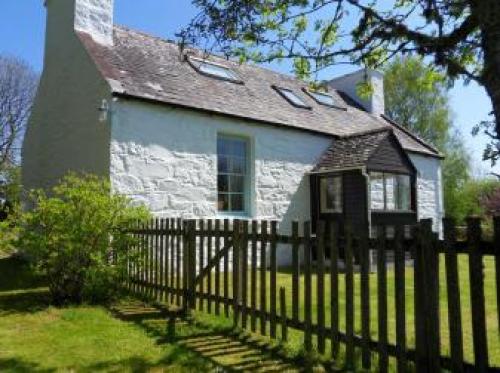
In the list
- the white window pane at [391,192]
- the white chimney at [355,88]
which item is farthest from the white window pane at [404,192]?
the white chimney at [355,88]

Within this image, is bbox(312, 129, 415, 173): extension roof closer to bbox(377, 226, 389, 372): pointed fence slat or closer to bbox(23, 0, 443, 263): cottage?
bbox(23, 0, 443, 263): cottage

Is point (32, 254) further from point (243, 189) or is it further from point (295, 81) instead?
point (295, 81)

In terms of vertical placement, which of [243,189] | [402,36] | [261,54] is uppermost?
[261,54]

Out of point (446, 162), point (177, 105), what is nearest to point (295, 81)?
point (177, 105)

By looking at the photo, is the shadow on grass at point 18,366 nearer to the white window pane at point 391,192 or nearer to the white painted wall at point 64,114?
the white painted wall at point 64,114

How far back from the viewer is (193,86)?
12672mm

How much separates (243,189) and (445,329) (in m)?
7.68

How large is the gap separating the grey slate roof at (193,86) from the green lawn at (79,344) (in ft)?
16.9

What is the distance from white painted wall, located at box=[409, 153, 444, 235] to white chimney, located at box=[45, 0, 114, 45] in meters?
11.6

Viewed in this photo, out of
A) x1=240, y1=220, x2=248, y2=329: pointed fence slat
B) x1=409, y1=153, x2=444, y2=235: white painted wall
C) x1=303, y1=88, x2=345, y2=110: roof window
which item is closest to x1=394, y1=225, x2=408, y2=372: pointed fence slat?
x1=240, y1=220, x2=248, y2=329: pointed fence slat

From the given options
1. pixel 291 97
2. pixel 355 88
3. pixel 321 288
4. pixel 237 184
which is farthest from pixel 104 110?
pixel 355 88

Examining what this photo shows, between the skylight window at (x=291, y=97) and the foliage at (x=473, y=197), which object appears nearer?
the skylight window at (x=291, y=97)

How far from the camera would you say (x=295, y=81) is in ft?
62.7

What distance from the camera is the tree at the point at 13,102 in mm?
30641
